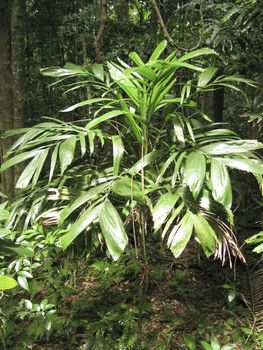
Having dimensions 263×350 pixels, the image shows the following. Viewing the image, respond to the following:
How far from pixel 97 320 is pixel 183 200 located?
1399 mm

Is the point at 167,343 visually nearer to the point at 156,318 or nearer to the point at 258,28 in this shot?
the point at 156,318

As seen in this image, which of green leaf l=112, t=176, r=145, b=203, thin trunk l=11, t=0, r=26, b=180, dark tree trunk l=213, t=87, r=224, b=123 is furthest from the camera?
dark tree trunk l=213, t=87, r=224, b=123

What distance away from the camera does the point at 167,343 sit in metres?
2.29

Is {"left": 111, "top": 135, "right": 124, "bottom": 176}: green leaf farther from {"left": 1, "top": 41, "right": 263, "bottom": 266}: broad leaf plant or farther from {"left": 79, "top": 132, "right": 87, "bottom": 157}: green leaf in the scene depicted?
{"left": 79, "top": 132, "right": 87, "bottom": 157}: green leaf

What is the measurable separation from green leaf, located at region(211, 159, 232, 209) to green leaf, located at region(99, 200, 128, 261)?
358 millimetres

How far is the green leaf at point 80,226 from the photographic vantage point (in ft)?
4.53

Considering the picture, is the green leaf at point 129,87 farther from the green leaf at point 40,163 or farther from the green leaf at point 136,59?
the green leaf at point 40,163

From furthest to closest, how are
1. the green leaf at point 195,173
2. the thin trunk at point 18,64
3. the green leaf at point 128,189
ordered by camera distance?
the thin trunk at point 18,64
the green leaf at point 128,189
the green leaf at point 195,173

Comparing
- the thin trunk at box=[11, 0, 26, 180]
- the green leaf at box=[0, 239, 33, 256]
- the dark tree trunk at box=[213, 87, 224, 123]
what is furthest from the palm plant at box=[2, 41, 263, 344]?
the dark tree trunk at box=[213, 87, 224, 123]

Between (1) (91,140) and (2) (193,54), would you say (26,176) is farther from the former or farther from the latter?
(2) (193,54)

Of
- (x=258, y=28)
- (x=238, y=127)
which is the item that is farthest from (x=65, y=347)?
(x=238, y=127)

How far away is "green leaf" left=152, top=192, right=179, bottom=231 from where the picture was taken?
4.70 ft

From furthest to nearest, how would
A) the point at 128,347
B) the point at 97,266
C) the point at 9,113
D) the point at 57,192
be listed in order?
the point at 9,113
the point at 97,266
the point at 128,347
the point at 57,192

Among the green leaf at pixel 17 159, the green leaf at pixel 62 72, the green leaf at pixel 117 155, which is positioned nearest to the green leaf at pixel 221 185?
the green leaf at pixel 117 155
